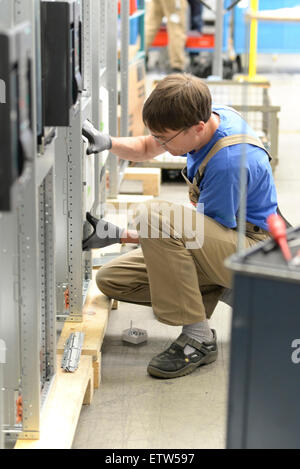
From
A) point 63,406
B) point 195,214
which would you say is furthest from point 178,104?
point 63,406

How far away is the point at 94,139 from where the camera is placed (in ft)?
12.3

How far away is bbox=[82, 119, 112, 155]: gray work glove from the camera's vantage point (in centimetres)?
373

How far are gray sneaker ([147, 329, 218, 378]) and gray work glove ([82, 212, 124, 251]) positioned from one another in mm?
571

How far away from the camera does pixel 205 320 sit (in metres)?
3.59

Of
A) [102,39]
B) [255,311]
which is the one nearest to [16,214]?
[255,311]

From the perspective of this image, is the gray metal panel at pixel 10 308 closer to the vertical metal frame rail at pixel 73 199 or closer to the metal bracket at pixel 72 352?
the metal bracket at pixel 72 352

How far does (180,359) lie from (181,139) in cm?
97

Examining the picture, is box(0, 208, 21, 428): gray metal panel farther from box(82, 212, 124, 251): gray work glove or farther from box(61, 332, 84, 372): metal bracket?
box(82, 212, 124, 251): gray work glove

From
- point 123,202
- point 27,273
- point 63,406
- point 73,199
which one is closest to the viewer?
Result: point 27,273

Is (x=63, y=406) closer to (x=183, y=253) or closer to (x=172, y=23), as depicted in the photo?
(x=183, y=253)

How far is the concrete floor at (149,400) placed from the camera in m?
3.01

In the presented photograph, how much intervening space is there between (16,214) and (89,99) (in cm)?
144

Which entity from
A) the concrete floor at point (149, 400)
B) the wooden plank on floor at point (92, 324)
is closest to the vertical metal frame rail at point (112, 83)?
the concrete floor at point (149, 400)
